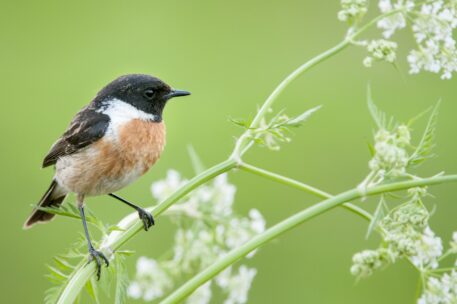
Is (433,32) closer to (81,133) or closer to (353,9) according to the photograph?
(353,9)

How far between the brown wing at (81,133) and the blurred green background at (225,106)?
50.1 inches

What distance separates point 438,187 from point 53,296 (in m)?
4.66

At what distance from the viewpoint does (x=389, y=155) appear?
244cm

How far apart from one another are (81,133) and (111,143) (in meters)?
0.20

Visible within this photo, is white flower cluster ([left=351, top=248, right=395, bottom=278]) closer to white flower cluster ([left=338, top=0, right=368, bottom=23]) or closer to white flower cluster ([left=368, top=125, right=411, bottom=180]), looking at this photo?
white flower cluster ([left=368, top=125, right=411, bottom=180])

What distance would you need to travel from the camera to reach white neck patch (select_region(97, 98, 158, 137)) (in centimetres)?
401

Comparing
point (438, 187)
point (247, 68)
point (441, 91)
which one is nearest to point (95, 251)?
point (438, 187)

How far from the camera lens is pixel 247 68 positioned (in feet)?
29.6

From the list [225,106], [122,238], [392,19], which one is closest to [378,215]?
[392,19]

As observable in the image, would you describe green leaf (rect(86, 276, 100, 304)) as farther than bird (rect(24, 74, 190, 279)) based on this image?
No

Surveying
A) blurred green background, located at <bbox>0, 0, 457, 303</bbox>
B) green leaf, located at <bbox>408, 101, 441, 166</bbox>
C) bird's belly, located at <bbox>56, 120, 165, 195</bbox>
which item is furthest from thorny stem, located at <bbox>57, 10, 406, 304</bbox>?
blurred green background, located at <bbox>0, 0, 457, 303</bbox>

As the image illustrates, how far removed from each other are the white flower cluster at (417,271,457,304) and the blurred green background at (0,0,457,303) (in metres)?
2.79

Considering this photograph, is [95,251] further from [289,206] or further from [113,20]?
[113,20]

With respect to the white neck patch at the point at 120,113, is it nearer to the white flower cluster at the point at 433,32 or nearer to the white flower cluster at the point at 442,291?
the white flower cluster at the point at 433,32
